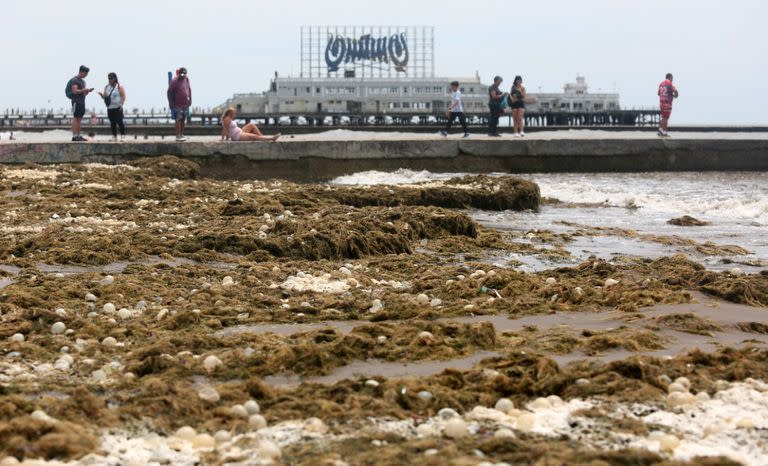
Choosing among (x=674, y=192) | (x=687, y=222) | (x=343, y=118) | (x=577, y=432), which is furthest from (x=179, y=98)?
(x=343, y=118)

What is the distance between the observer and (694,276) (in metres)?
7.78

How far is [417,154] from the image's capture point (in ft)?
75.8

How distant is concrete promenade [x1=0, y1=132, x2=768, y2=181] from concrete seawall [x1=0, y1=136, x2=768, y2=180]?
0.02 metres

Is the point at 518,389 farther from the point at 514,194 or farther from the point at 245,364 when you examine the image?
the point at 514,194

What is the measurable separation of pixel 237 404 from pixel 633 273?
15.0 feet

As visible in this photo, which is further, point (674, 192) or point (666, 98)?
point (666, 98)

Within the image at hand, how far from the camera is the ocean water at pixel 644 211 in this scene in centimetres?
1044

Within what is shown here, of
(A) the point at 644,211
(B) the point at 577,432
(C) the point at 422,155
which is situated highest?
(C) the point at 422,155

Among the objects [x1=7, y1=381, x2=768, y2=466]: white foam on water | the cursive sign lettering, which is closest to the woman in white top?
[x1=7, y1=381, x2=768, y2=466]: white foam on water

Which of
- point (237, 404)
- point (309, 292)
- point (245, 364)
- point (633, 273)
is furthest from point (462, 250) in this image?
point (237, 404)

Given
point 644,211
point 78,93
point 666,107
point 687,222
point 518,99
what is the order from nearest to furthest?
point 687,222
point 644,211
point 78,93
point 518,99
point 666,107

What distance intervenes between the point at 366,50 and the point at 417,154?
8931 cm

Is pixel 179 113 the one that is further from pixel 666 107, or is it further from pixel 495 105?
pixel 666 107

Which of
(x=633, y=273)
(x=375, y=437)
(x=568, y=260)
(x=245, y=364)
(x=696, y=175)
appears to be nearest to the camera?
(x=375, y=437)
